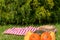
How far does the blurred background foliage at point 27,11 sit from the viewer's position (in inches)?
325

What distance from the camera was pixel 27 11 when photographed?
8.27 metres

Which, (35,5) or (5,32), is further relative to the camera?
(35,5)

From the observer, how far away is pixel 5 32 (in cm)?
733

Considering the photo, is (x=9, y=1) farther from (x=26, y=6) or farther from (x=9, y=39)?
(x=9, y=39)

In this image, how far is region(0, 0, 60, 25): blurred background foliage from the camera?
8.27 meters

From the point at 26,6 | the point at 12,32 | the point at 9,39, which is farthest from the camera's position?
the point at 26,6

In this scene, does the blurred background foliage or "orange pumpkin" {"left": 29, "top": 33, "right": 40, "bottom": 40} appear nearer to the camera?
"orange pumpkin" {"left": 29, "top": 33, "right": 40, "bottom": 40}

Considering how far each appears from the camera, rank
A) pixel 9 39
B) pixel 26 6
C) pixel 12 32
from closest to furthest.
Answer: pixel 9 39 → pixel 12 32 → pixel 26 6

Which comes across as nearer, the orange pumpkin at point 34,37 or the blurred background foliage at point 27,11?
the orange pumpkin at point 34,37

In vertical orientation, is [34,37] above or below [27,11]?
above

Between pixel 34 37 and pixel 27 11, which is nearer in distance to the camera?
pixel 34 37

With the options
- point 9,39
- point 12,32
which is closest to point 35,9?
point 12,32

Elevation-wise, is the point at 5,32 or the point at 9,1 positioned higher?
the point at 9,1

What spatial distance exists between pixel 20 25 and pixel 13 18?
38cm
